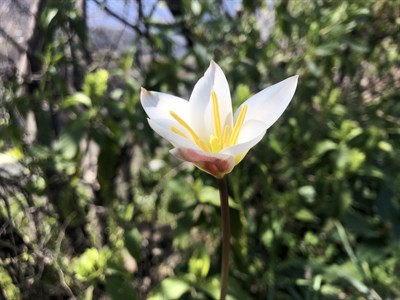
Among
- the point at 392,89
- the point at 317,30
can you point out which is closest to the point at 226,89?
the point at 317,30

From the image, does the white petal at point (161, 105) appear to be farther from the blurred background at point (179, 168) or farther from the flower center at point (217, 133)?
the blurred background at point (179, 168)

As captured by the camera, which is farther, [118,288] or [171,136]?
[118,288]

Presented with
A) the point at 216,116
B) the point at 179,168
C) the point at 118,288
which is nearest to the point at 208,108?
the point at 216,116

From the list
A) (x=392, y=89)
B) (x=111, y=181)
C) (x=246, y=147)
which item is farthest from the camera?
(x=392, y=89)

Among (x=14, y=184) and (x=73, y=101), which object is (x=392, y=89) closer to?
(x=73, y=101)

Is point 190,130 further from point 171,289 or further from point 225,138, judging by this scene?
point 171,289

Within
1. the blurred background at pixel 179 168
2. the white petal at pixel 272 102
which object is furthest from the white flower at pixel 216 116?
the blurred background at pixel 179 168

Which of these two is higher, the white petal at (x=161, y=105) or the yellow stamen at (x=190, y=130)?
the white petal at (x=161, y=105)

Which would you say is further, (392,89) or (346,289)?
(392,89)
